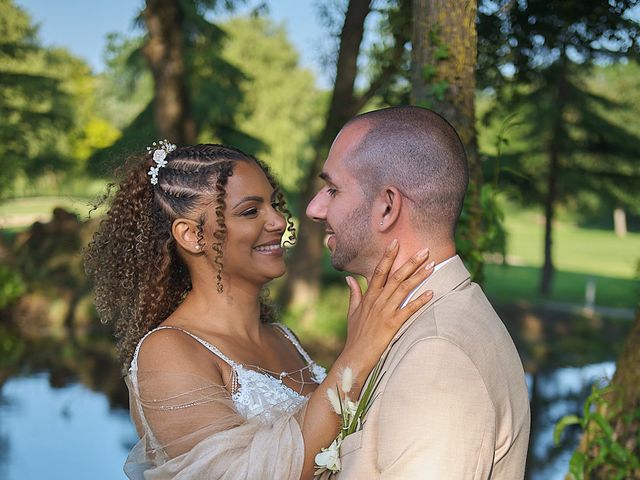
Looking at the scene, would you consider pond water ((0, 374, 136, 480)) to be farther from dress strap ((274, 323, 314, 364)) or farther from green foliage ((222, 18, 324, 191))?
green foliage ((222, 18, 324, 191))

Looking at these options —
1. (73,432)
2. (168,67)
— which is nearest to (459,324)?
(73,432)

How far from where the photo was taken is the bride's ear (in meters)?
2.96

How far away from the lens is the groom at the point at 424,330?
1746 mm

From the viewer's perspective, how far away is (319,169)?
13273mm

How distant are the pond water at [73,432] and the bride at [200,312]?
21.4 feet

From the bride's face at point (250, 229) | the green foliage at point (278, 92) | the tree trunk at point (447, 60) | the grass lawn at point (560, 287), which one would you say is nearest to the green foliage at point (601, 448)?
the tree trunk at point (447, 60)

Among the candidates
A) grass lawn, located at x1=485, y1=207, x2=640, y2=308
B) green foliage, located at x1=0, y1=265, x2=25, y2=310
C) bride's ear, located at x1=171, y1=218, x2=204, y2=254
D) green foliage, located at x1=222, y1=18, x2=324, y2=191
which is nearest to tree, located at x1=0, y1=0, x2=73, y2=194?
green foliage, located at x1=0, y1=265, x2=25, y2=310

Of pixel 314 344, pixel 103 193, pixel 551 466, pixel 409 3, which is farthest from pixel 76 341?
pixel 103 193

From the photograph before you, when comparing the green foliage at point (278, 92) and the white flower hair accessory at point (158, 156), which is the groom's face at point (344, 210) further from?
the green foliage at point (278, 92)

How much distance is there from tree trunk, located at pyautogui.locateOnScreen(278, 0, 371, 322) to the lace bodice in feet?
27.0

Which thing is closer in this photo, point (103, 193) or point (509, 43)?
point (103, 193)

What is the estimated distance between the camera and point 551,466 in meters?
9.84

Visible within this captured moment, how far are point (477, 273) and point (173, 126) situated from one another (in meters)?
8.76

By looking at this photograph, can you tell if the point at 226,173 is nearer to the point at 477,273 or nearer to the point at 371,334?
the point at 371,334
